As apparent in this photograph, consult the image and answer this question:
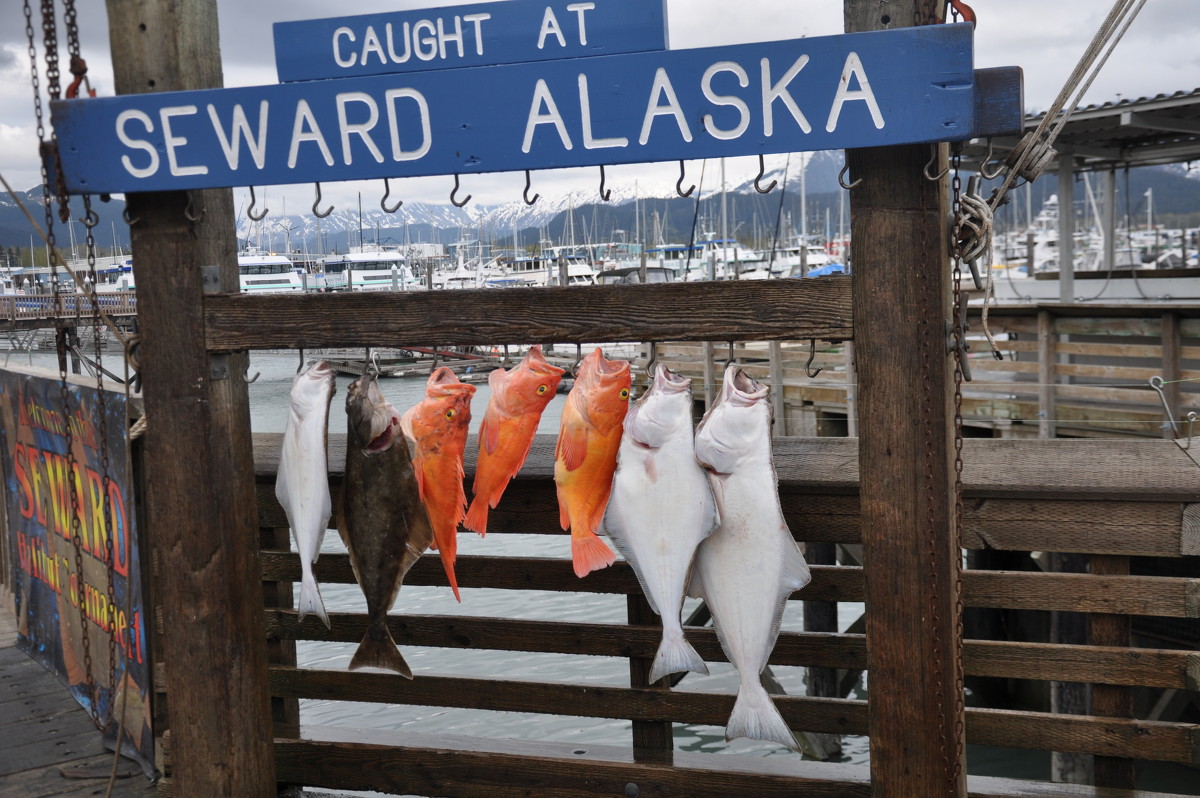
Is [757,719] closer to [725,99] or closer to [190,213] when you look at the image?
[725,99]

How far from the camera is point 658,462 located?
2762mm

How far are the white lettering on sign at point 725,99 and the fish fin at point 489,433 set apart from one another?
1.01 m

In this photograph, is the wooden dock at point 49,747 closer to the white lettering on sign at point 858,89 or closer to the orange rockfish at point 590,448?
the orange rockfish at point 590,448

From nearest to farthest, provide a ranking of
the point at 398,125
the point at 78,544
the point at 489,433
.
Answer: the point at 398,125 → the point at 489,433 → the point at 78,544

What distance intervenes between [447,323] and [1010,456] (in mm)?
1770

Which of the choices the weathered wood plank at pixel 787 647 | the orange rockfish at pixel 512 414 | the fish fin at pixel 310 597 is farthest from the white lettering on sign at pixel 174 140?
the weathered wood plank at pixel 787 647

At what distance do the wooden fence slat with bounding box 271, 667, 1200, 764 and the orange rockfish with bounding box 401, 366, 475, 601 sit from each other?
0.79 metres

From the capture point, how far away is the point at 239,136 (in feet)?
9.67

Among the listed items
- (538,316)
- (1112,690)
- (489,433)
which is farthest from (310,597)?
(1112,690)

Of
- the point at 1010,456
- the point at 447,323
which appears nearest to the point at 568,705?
the point at 447,323

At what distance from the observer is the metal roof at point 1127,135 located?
11.1 m

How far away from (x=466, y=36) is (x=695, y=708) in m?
2.21

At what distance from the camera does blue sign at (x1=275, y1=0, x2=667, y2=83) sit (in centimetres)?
275

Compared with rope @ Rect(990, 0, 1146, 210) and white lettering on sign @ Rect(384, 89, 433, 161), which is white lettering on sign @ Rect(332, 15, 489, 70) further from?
rope @ Rect(990, 0, 1146, 210)
